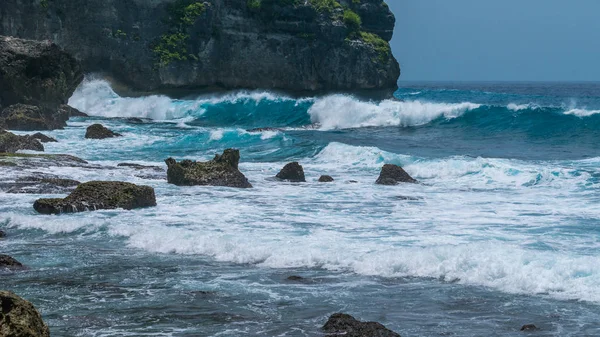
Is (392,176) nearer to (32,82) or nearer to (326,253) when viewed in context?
(326,253)

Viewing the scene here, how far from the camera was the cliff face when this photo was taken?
57.6m

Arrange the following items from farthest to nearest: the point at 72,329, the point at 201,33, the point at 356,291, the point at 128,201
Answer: the point at 201,33 → the point at 128,201 → the point at 356,291 → the point at 72,329

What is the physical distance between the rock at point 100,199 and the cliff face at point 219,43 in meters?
41.9

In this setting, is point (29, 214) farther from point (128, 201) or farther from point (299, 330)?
point (299, 330)

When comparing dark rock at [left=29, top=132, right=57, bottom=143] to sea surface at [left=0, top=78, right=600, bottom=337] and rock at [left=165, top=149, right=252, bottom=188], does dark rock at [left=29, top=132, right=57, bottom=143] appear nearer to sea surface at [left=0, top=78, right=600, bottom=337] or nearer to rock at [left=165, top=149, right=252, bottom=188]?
sea surface at [left=0, top=78, right=600, bottom=337]

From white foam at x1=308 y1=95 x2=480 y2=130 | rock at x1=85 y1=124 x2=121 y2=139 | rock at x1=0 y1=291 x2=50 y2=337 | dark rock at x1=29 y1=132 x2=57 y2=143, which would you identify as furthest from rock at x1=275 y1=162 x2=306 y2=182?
white foam at x1=308 y1=95 x2=480 y2=130

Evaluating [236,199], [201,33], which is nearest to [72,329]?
[236,199]

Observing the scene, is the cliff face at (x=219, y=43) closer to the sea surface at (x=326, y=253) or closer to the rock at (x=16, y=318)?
the sea surface at (x=326, y=253)

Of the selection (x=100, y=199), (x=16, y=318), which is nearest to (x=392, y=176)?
(x=100, y=199)

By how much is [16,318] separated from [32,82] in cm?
3091

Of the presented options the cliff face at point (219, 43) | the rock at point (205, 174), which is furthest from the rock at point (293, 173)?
the cliff face at point (219, 43)

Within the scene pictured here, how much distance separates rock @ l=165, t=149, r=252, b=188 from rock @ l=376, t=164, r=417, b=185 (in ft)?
11.9

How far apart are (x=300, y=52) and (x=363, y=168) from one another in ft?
110

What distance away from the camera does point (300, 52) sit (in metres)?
59.8
